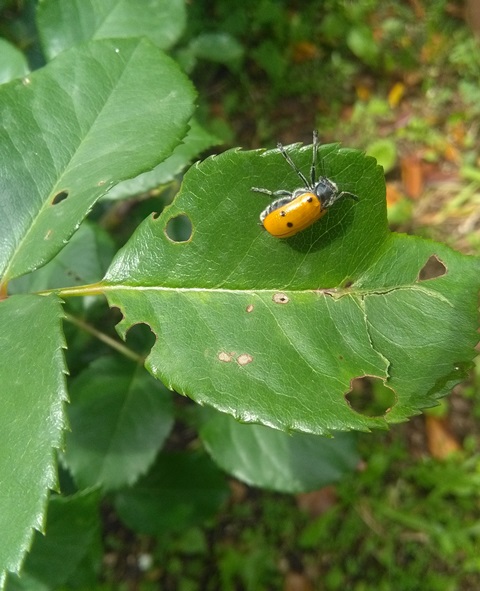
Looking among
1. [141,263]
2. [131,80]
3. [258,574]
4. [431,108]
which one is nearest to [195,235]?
[141,263]

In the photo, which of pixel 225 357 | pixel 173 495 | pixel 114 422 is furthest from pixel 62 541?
pixel 225 357

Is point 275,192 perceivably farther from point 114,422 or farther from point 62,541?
point 62,541

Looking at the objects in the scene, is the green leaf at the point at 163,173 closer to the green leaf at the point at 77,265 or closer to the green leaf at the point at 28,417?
the green leaf at the point at 77,265

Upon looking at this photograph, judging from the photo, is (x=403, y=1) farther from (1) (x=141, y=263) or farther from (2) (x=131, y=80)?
(1) (x=141, y=263)

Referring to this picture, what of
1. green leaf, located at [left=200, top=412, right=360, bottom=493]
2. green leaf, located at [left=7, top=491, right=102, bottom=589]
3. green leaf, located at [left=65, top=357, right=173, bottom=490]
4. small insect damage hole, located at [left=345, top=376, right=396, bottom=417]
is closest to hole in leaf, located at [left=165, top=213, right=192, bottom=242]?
green leaf, located at [left=65, top=357, right=173, bottom=490]

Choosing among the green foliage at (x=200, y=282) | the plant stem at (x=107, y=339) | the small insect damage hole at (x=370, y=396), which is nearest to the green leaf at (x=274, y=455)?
the plant stem at (x=107, y=339)
